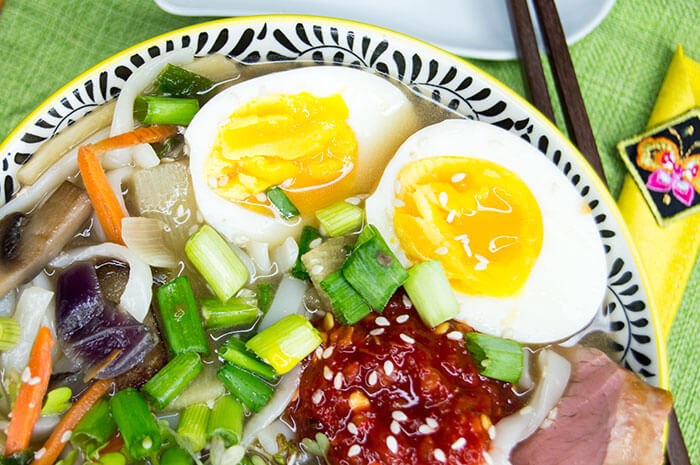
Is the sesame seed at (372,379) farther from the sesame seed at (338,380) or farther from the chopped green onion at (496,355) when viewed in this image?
the chopped green onion at (496,355)

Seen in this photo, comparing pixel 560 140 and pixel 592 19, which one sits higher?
pixel 592 19

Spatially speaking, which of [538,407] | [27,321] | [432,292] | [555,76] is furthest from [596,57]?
[27,321]

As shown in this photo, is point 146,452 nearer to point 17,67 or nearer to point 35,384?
point 35,384

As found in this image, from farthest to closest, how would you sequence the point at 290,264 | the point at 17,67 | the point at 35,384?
the point at 17,67 < the point at 290,264 < the point at 35,384

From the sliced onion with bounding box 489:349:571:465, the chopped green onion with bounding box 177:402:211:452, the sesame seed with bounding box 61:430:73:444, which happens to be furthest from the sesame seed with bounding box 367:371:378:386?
the sesame seed with bounding box 61:430:73:444

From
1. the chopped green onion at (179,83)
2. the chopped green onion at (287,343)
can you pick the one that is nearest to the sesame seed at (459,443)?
the chopped green onion at (287,343)

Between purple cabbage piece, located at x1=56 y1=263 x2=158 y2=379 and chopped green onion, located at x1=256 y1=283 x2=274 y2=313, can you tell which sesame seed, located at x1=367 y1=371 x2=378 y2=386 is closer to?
chopped green onion, located at x1=256 y1=283 x2=274 y2=313

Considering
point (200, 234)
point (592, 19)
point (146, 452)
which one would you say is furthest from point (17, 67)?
point (592, 19)
